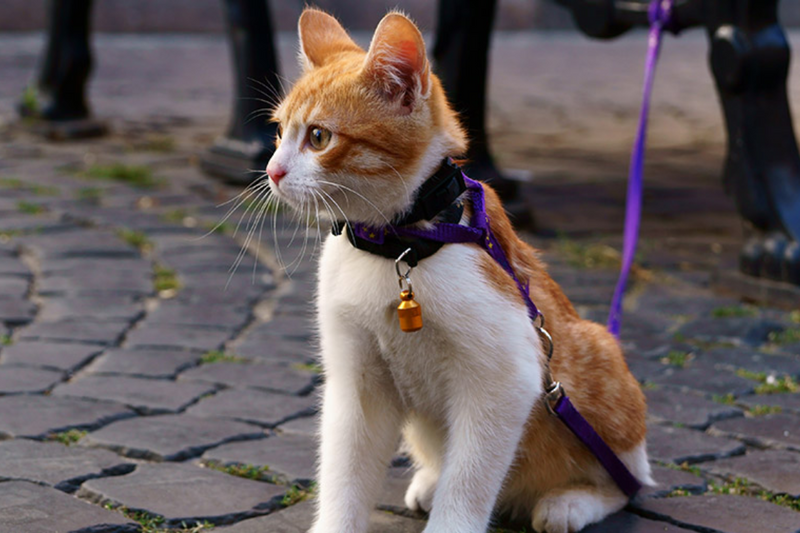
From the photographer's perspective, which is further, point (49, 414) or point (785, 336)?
point (785, 336)

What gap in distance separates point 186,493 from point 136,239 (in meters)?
3.02

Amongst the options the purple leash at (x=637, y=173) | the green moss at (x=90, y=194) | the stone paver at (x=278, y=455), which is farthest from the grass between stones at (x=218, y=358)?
the green moss at (x=90, y=194)

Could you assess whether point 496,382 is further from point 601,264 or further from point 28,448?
point 601,264

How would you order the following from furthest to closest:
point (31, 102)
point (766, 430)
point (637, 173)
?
point (31, 102)
point (637, 173)
point (766, 430)

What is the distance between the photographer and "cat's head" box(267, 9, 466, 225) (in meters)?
2.13

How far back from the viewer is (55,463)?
2.72m

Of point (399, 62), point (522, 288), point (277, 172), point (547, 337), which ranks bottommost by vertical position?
point (547, 337)

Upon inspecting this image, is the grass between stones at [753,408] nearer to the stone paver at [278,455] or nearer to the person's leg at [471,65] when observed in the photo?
the stone paver at [278,455]

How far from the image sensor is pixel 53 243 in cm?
523

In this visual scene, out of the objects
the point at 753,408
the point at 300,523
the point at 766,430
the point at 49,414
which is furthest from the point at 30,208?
the point at 766,430

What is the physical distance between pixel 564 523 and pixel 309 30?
1.32m

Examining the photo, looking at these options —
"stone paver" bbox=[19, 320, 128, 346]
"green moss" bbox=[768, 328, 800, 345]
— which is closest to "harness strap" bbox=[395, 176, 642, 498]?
"green moss" bbox=[768, 328, 800, 345]

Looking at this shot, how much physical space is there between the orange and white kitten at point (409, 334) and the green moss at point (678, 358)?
4.36ft

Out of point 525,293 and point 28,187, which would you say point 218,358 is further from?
point 28,187
